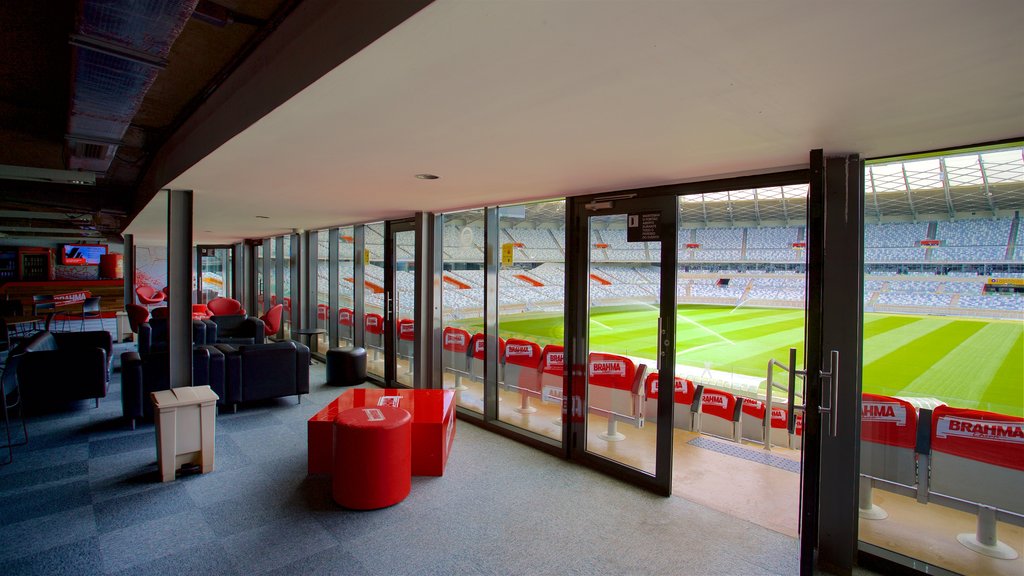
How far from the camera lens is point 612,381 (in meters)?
4.98

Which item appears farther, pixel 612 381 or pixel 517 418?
pixel 517 418

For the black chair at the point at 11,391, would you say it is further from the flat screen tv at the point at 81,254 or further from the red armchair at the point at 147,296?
the flat screen tv at the point at 81,254

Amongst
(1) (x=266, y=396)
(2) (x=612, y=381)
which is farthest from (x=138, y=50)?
(1) (x=266, y=396)

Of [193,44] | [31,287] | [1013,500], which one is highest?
[193,44]

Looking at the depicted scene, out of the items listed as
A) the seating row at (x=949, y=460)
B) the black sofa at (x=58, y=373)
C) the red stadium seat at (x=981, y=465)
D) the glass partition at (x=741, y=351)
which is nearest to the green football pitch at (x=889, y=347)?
the glass partition at (x=741, y=351)

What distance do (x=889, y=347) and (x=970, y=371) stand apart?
3.01 metres

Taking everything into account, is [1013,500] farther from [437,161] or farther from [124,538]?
[124,538]

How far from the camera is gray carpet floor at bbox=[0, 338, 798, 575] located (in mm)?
2729

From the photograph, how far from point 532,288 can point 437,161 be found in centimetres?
1589

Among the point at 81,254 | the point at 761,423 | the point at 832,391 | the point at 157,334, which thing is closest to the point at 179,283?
the point at 157,334

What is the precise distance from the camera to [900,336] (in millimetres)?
14945

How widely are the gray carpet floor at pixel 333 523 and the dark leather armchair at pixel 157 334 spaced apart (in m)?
2.80

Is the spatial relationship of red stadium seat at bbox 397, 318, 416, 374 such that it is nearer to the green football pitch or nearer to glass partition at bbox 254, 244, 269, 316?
the green football pitch

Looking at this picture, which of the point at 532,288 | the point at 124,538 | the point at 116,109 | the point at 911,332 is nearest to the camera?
the point at 116,109
